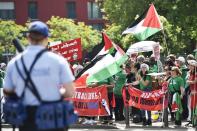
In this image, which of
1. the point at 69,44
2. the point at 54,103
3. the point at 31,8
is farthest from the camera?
the point at 31,8

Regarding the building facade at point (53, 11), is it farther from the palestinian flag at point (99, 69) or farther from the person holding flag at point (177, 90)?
the palestinian flag at point (99, 69)

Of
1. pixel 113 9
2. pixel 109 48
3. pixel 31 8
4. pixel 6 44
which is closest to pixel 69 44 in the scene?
pixel 109 48

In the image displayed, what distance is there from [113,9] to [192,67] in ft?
89.7

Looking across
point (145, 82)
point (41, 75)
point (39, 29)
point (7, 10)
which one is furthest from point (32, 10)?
point (41, 75)

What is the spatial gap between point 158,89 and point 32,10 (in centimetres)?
6892

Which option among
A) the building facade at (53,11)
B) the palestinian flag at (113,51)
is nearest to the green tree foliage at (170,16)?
the palestinian flag at (113,51)

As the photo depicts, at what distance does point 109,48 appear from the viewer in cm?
1614

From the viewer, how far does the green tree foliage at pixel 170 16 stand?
3447 cm

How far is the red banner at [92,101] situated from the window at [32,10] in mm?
68210

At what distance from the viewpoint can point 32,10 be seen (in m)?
83.6

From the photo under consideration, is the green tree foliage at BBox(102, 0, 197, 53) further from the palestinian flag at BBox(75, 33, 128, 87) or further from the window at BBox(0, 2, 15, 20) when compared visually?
the window at BBox(0, 2, 15, 20)

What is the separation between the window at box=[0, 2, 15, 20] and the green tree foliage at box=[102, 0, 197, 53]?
3817 centimetres

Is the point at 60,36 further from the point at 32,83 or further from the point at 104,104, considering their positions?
the point at 32,83

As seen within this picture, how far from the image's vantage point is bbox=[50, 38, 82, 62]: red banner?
58.7ft
